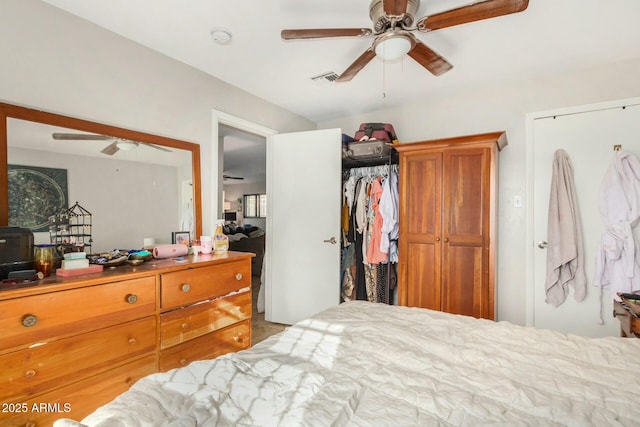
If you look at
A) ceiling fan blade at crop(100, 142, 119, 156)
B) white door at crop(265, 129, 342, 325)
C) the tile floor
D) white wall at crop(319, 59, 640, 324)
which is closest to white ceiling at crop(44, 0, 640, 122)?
white wall at crop(319, 59, 640, 324)

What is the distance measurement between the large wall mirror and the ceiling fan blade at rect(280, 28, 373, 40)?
1186 millimetres

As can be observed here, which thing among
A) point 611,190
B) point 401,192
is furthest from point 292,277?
point 611,190

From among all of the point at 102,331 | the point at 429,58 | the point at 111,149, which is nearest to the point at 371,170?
the point at 429,58

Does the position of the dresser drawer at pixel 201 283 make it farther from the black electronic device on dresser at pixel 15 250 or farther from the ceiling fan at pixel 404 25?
the ceiling fan at pixel 404 25

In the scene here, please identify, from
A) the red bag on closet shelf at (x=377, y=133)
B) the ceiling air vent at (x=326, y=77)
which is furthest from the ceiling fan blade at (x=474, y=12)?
the red bag on closet shelf at (x=377, y=133)

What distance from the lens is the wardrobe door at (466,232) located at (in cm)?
242

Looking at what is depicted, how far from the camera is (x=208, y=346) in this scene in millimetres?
1849

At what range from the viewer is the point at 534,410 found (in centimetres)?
81

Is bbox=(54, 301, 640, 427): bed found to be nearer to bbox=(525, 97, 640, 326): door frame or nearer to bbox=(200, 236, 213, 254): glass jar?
bbox=(200, 236, 213, 254): glass jar

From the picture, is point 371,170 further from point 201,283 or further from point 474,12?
point 201,283

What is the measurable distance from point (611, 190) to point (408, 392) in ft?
8.18

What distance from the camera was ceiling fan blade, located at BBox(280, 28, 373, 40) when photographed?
1.53 meters

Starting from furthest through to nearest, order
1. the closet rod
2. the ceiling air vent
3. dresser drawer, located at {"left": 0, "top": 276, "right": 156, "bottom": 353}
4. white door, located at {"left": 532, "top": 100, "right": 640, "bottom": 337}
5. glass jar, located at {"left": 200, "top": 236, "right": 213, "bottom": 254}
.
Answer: the closet rod < the ceiling air vent < white door, located at {"left": 532, "top": 100, "right": 640, "bottom": 337} < glass jar, located at {"left": 200, "top": 236, "right": 213, "bottom": 254} < dresser drawer, located at {"left": 0, "top": 276, "right": 156, "bottom": 353}

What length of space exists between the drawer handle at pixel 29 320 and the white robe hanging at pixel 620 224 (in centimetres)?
345
